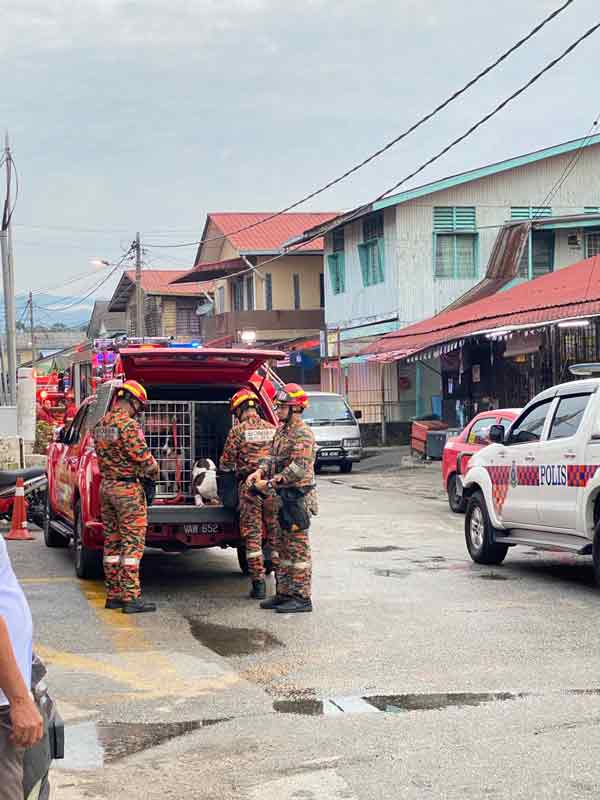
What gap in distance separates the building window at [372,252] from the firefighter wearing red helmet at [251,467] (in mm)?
27576

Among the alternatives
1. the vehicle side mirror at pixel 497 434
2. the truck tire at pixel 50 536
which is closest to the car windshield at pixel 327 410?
the truck tire at pixel 50 536

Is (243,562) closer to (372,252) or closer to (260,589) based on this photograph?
(260,589)

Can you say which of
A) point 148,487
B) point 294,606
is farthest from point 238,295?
point 294,606

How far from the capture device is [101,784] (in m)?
5.60

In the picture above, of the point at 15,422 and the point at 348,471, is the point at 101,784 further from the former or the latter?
the point at 348,471

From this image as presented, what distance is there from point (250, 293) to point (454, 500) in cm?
3233

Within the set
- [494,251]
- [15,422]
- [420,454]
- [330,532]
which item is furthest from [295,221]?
[330,532]

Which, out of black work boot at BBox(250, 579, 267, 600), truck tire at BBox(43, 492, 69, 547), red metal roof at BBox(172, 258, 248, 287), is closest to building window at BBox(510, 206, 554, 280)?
red metal roof at BBox(172, 258, 248, 287)

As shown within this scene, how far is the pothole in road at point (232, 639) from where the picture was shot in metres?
8.73

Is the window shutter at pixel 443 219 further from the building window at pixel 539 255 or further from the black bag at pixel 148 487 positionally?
the black bag at pixel 148 487

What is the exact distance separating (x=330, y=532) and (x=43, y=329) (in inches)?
4814

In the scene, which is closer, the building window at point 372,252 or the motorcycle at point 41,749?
the motorcycle at point 41,749

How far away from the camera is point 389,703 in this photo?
705 centimetres

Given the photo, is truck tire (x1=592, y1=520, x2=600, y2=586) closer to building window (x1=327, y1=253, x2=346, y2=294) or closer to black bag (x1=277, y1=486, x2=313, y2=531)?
black bag (x1=277, y1=486, x2=313, y2=531)
